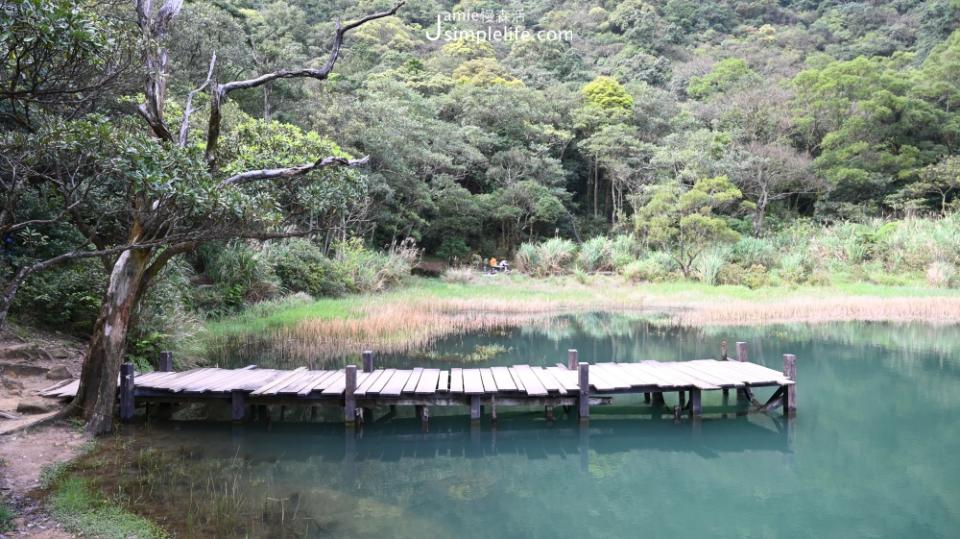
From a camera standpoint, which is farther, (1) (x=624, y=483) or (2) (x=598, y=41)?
(2) (x=598, y=41)

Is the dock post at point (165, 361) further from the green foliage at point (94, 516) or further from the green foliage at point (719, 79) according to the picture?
the green foliage at point (719, 79)

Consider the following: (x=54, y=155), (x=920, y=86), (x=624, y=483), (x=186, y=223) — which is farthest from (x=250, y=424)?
(x=920, y=86)

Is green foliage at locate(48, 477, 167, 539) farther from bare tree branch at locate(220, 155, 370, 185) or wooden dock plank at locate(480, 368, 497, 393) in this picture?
wooden dock plank at locate(480, 368, 497, 393)

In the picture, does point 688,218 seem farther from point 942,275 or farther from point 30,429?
point 30,429

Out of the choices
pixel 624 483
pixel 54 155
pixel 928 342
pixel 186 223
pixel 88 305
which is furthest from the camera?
pixel 928 342

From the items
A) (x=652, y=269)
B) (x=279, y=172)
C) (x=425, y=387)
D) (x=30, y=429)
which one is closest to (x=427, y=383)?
(x=425, y=387)

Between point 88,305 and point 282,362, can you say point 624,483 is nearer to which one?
point 282,362

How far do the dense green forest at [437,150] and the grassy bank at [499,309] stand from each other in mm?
1178

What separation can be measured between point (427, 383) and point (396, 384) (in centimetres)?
36

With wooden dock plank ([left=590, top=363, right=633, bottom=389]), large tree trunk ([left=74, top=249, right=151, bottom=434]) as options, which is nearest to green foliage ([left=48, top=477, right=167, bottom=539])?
large tree trunk ([left=74, top=249, right=151, bottom=434])

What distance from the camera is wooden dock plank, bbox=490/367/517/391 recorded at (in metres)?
6.75

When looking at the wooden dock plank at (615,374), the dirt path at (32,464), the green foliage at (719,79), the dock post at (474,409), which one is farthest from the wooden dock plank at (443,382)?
the green foliage at (719,79)

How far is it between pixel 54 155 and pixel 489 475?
14.9 ft

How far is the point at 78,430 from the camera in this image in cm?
579
